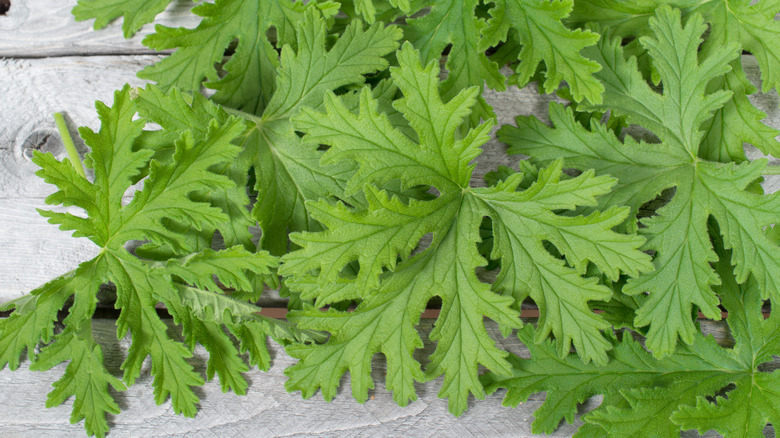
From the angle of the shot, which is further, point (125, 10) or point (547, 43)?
point (125, 10)

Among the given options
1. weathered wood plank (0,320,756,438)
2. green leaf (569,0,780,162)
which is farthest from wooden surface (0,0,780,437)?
green leaf (569,0,780,162)

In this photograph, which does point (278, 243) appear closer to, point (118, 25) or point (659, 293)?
point (118, 25)

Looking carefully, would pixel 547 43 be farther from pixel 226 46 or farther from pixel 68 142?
pixel 68 142

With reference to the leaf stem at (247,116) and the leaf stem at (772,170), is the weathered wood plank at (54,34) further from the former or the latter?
the leaf stem at (772,170)

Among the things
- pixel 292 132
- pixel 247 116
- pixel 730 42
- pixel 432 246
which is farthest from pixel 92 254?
pixel 730 42

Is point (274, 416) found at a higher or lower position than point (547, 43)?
lower

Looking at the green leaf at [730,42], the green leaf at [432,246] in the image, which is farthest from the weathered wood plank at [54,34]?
the green leaf at [730,42]

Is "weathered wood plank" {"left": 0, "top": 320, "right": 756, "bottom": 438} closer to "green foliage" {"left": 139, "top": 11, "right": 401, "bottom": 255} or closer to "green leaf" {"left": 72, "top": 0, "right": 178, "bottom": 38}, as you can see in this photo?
"green foliage" {"left": 139, "top": 11, "right": 401, "bottom": 255}

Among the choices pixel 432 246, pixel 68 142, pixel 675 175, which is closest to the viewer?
pixel 432 246
